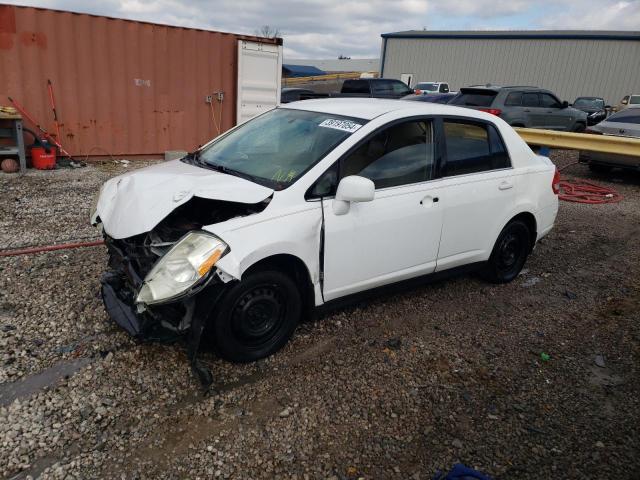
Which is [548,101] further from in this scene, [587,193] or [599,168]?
[587,193]

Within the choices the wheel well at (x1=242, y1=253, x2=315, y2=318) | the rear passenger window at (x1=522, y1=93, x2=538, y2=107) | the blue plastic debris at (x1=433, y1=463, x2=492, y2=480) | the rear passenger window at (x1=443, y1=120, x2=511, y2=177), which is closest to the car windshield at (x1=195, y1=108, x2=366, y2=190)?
the wheel well at (x1=242, y1=253, x2=315, y2=318)

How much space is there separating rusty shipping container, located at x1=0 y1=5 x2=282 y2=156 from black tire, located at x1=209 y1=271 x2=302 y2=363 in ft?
25.6

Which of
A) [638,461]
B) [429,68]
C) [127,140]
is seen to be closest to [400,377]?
[638,461]

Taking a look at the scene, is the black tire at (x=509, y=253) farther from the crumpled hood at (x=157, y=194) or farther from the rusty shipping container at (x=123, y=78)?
the rusty shipping container at (x=123, y=78)

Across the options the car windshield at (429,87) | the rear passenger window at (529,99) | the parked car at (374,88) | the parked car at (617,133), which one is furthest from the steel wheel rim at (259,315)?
the car windshield at (429,87)

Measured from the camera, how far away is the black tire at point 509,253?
4.49 meters

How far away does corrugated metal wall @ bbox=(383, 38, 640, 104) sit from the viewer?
106 ft

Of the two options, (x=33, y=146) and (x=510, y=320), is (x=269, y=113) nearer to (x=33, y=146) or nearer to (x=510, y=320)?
(x=510, y=320)

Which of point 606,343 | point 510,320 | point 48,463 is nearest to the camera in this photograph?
point 48,463

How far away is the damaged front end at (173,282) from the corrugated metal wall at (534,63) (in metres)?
37.3

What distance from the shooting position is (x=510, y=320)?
4.05 metres

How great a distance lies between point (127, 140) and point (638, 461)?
380 inches

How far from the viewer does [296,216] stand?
304 centimetres

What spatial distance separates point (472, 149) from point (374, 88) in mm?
15361
